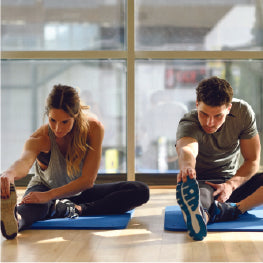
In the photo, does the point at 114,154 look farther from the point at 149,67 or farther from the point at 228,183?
the point at 228,183

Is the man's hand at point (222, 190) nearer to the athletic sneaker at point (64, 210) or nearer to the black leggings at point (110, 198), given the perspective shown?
the black leggings at point (110, 198)

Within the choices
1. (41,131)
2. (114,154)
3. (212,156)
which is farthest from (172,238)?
(114,154)

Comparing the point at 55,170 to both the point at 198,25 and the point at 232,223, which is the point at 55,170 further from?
the point at 198,25

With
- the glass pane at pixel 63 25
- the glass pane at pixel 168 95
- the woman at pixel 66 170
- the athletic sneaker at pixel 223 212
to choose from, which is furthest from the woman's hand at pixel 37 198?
the glass pane at pixel 63 25

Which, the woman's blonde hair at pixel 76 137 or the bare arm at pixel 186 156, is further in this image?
the woman's blonde hair at pixel 76 137

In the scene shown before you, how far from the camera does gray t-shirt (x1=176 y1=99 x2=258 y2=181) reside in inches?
108

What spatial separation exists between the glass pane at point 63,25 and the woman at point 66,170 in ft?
5.86

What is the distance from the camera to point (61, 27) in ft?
14.4

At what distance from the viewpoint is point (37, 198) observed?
2.55 metres

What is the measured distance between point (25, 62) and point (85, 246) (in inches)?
103

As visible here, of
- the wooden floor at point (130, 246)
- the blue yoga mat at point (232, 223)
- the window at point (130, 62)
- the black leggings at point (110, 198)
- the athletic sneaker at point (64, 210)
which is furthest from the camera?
the window at point (130, 62)

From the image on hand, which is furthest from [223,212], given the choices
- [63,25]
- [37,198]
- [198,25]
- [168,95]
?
[63,25]

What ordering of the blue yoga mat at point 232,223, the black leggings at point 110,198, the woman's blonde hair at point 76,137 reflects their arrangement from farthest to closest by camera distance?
1. the black leggings at point 110,198
2. the woman's blonde hair at point 76,137
3. the blue yoga mat at point 232,223

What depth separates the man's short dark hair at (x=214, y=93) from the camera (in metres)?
2.50
